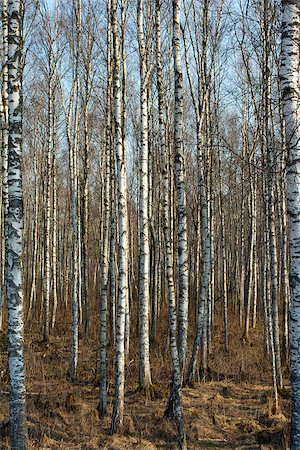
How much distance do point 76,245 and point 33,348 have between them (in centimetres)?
368

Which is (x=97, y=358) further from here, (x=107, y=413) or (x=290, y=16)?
(x=290, y=16)

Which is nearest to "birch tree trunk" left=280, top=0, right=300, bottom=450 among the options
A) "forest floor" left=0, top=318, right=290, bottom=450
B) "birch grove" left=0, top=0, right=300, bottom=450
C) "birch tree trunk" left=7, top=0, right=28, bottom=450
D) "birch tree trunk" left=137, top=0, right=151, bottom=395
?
"birch grove" left=0, top=0, right=300, bottom=450

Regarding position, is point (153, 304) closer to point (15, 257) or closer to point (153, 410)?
point (153, 410)

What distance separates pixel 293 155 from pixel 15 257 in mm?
3251

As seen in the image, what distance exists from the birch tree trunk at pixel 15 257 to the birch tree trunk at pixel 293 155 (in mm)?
2917

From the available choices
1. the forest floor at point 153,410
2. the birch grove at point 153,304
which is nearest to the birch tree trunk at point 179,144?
the birch grove at point 153,304

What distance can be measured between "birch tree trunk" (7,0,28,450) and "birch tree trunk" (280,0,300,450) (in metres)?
2.92

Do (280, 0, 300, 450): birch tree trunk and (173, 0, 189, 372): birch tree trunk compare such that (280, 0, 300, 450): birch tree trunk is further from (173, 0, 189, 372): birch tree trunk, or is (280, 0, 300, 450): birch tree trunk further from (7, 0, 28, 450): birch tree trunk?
(7, 0, 28, 450): birch tree trunk

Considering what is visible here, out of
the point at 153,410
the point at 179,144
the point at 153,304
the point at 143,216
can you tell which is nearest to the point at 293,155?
the point at 179,144

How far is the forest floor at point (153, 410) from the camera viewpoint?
582 cm

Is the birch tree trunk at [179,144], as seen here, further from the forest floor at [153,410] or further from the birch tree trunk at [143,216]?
the forest floor at [153,410]

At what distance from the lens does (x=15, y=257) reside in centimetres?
502

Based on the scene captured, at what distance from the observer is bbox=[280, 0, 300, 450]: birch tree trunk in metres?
4.45

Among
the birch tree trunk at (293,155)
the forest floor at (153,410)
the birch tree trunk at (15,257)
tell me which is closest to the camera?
the birch tree trunk at (293,155)
